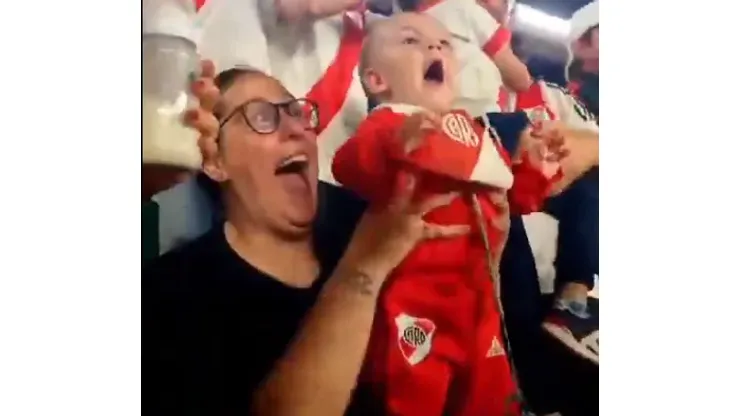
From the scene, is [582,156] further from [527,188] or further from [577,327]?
[577,327]

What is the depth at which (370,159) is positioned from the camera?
130cm

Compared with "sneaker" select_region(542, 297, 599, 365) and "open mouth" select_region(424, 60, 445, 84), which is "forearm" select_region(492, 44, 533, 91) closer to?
"open mouth" select_region(424, 60, 445, 84)

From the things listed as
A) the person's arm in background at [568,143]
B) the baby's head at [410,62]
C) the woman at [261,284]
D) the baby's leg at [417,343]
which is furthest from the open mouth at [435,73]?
the baby's leg at [417,343]

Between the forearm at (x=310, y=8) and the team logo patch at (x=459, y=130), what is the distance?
0.82ft

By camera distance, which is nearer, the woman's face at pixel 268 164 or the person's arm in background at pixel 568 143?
the woman's face at pixel 268 164

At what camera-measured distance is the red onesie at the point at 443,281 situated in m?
1.28

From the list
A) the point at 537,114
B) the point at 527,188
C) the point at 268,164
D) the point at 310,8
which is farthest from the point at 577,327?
the point at 310,8

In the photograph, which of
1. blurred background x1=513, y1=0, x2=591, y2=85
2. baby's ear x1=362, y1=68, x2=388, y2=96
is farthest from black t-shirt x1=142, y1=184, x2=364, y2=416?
blurred background x1=513, y1=0, x2=591, y2=85

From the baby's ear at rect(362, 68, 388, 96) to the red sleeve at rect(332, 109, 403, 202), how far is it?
0.11ft

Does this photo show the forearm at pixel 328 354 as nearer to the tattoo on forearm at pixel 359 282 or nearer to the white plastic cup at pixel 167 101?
the tattoo on forearm at pixel 359 282

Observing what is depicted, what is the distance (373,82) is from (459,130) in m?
0.17

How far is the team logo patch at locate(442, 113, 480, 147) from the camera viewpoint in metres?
1.33
